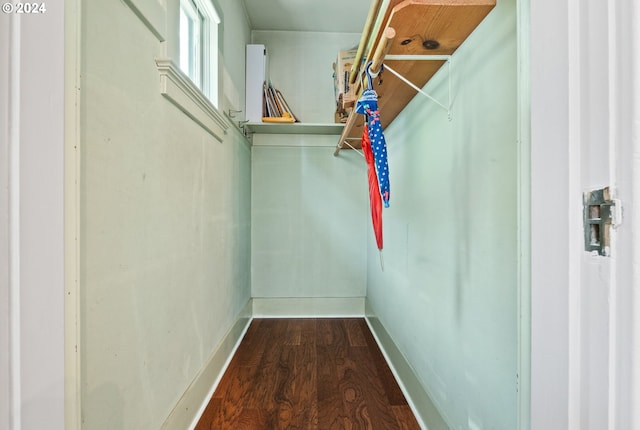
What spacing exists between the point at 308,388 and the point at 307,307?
3.95 ft

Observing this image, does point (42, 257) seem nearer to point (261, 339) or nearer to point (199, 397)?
point (199, 397)

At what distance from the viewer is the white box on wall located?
254 cm

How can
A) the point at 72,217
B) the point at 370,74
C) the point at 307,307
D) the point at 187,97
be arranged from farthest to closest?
the point at 307,307
the point at 187,97
the point at 370,74
the point at 72,217

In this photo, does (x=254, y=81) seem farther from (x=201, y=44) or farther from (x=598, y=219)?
(x=598, y=219)

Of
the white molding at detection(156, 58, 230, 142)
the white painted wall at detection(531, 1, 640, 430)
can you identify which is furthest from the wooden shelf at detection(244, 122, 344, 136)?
the white painted wall at detection(531, 1, 640, 430)

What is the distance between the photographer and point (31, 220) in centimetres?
45

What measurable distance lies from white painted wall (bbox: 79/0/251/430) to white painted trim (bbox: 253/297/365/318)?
1.20m

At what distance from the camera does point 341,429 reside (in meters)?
1.37

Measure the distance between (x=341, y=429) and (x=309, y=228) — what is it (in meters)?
1.75

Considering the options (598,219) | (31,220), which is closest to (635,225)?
(598,219)

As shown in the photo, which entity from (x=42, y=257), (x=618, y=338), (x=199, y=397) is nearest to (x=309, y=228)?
(x=199, y=397)

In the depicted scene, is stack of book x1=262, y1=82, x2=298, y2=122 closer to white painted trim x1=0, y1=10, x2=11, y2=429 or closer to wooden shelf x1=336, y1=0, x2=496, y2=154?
wooden shelf x1=336, y1=0, x2=496, y2=154

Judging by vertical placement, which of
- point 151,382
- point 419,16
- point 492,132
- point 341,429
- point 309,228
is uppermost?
point 419,16

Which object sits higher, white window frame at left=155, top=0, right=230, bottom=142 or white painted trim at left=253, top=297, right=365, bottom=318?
white window frame at left=155, top=0, right=230, bottom=142
